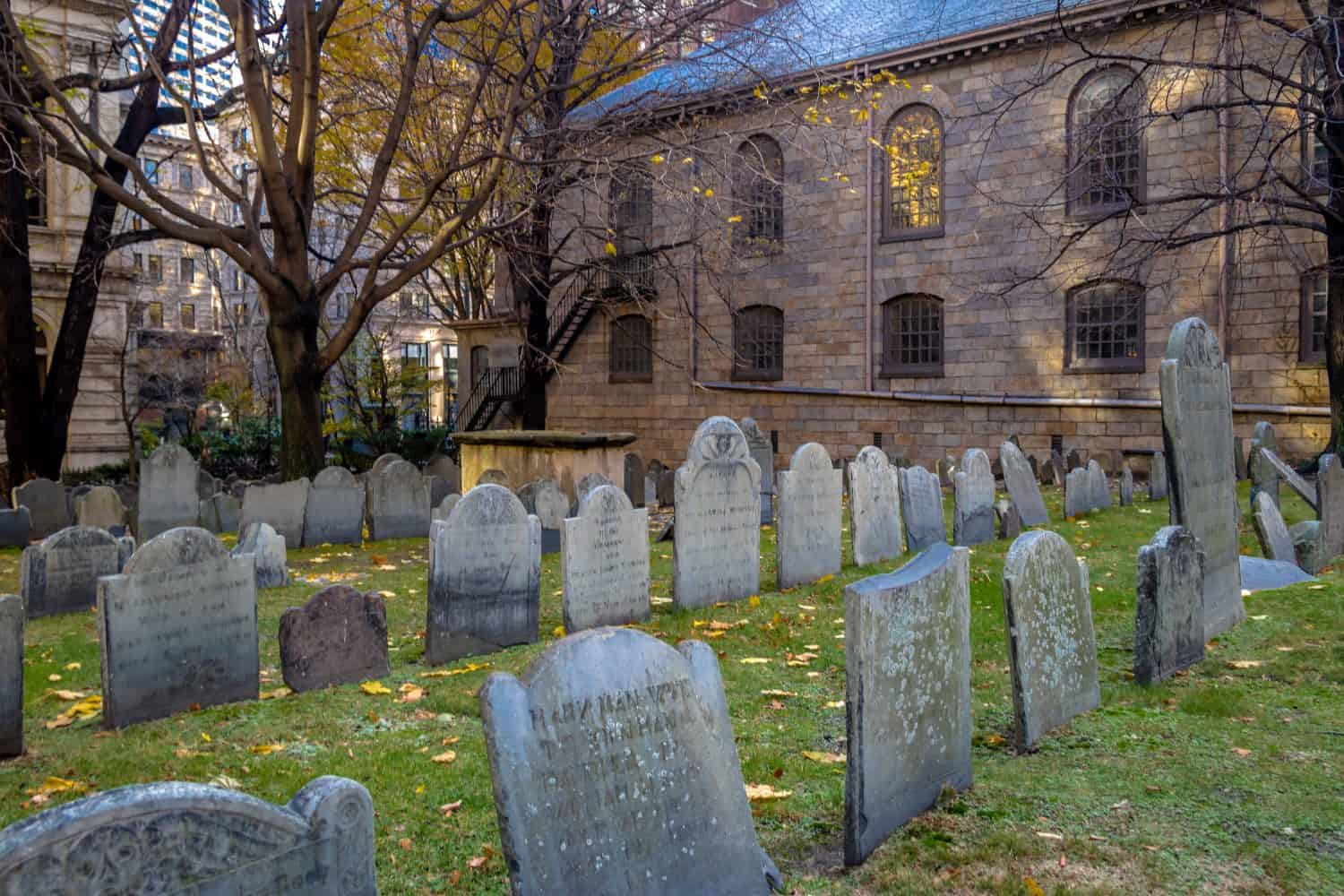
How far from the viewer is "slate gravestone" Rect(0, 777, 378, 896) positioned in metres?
2.14

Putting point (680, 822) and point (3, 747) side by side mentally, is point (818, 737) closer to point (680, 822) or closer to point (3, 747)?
point (680, 822)

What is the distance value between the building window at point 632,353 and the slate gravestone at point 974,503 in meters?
16.3

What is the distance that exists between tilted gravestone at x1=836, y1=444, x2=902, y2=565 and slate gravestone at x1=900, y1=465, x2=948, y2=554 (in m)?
0.45

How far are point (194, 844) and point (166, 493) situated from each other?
12.1 meters

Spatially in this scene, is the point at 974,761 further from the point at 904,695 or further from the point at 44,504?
the point at 44,504

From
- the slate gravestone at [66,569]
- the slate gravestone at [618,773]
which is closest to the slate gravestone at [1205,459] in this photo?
the slate gravestone at [618,773]

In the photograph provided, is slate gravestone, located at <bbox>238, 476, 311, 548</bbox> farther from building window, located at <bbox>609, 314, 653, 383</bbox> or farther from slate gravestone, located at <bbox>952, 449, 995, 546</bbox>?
building window, located at <bbox>609, 314, 653, 383</bbox>

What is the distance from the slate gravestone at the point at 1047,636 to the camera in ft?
15.8

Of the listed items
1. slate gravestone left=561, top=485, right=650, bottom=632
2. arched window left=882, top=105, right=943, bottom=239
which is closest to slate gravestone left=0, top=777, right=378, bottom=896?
slate gravestone left=561, top=485, right=650, bottom=632

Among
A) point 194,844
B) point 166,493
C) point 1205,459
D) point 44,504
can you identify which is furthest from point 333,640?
point 44,504

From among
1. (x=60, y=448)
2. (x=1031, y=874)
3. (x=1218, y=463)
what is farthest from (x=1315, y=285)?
(x=60, y=448)

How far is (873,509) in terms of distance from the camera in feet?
36.0

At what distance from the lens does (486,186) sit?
1300 centimetres

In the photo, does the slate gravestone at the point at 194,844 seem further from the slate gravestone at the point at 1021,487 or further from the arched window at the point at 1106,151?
the arched window at the point at 1106,151
